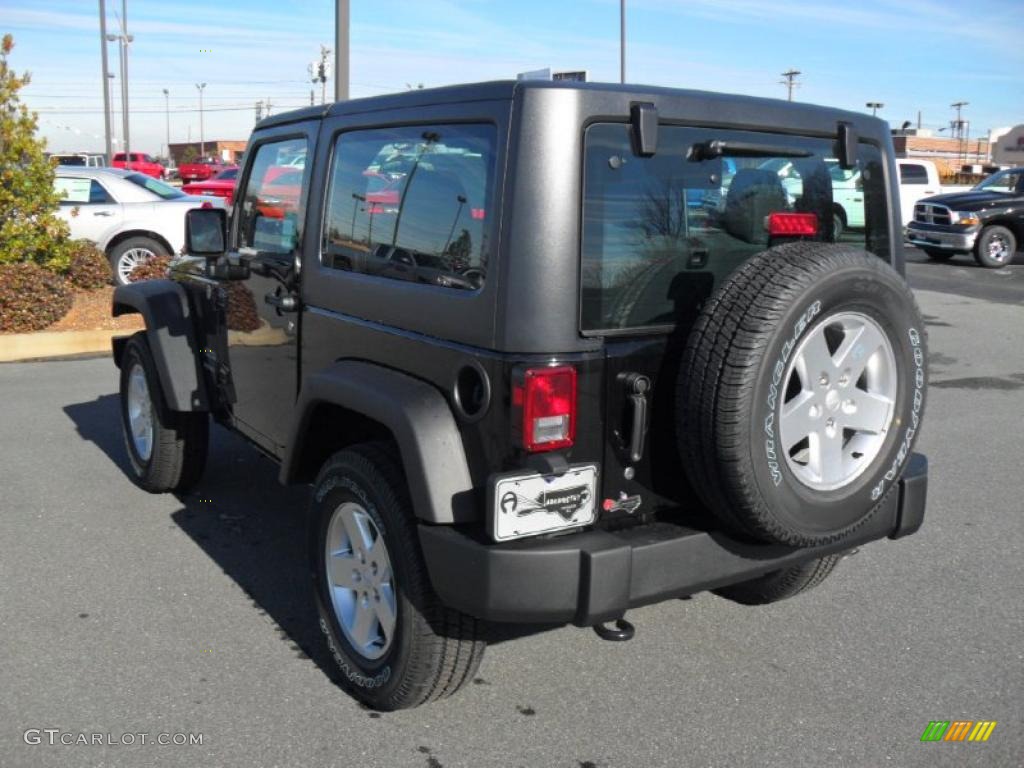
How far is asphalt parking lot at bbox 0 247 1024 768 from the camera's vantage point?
3.08 meters

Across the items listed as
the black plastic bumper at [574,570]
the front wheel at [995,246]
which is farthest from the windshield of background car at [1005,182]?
the black plastic bumper at [574,570]

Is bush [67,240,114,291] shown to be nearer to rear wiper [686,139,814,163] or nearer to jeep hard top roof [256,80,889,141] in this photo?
jeep hard top roof [256,80,889,141]

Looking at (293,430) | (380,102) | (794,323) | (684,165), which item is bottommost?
(293,430)

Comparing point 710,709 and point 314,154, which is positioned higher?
point 314,154

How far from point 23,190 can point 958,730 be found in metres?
10.2

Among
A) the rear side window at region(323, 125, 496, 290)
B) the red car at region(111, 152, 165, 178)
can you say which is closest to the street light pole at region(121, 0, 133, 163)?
the red car at region(111, 152, 165, 178)

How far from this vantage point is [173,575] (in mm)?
4348

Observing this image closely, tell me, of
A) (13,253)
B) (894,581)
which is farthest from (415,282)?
(13,253)

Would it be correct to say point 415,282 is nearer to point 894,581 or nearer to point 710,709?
point 710,709

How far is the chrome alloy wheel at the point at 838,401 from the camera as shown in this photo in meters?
2.88

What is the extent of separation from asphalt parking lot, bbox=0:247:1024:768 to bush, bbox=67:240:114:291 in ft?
20.9

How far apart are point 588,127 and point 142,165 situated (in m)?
48.1

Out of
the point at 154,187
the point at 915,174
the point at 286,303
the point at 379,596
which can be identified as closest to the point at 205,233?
the point at 286,303

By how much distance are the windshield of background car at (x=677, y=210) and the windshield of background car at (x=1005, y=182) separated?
17.5 meters
